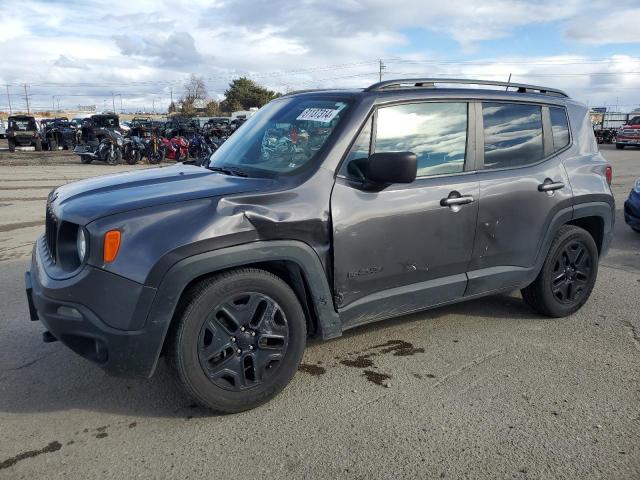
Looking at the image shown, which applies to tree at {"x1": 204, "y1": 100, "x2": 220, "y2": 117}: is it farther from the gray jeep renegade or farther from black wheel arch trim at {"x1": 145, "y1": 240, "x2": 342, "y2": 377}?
black wheel arch trim at {"x1": 145, "y1": 240, "x2": 342, "y2": 377}

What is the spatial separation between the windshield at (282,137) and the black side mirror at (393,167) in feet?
1.27

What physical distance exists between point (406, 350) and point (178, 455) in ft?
5.89

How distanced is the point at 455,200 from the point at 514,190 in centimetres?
61

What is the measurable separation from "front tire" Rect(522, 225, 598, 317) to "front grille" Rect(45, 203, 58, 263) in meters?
3.46

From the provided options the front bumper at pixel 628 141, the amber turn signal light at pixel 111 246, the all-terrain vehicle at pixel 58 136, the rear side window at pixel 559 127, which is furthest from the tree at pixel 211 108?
the amber turn signal light at pixel 111 246

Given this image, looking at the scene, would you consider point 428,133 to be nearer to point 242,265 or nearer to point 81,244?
point 242,265

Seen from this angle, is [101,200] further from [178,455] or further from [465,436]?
[465,436]

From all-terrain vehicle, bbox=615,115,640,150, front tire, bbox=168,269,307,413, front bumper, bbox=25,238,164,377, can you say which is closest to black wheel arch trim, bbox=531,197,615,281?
front tire, bbox=168,269,307,413

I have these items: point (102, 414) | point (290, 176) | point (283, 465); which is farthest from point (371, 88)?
point (102, 414)

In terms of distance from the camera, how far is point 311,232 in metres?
3.11

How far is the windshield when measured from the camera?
135 inches

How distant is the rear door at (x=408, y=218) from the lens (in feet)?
10.7

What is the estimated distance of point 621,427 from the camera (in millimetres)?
2955

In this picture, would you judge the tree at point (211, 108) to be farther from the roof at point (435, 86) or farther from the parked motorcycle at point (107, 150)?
the roof at point (435, 86)
